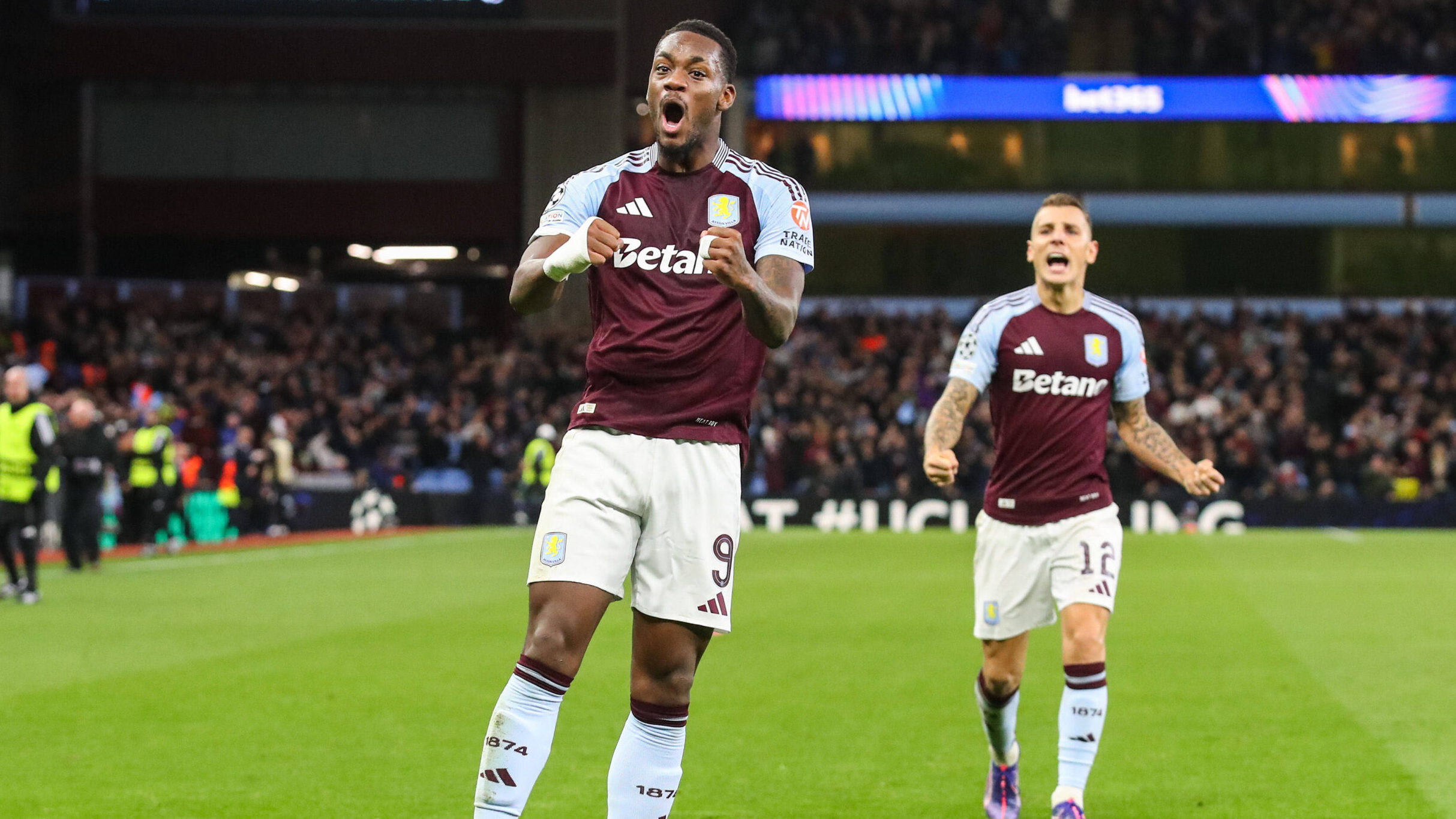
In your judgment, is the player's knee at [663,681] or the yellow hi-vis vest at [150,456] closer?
the player's knee at [663,681]

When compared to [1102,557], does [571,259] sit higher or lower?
higher

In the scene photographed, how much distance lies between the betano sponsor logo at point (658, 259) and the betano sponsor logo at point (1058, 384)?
2589mm

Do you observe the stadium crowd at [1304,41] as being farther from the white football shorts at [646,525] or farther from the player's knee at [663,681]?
the player's knee at [663,681]

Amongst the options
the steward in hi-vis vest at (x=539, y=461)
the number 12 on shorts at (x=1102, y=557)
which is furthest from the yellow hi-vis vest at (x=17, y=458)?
the number 12 on shorts at (x=1102, y=557)

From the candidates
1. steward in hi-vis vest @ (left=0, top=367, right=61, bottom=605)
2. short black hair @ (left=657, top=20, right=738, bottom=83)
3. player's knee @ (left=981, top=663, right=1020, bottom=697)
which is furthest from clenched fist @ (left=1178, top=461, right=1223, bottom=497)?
steward in hi-vis vest @ (left=0, top=367, right=61, bottom=605)

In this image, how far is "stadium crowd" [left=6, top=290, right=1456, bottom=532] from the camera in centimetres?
3162

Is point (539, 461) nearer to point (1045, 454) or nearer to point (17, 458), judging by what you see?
point (17, 458)

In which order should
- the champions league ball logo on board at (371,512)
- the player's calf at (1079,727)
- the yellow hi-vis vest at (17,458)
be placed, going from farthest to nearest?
the champions league ball logo on board at (371,512), the yellow hi-vis vest at (17,458), the player's calf at (1079,727)

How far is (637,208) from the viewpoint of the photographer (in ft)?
16.4

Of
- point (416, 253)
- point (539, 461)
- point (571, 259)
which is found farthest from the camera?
point (416, 253)

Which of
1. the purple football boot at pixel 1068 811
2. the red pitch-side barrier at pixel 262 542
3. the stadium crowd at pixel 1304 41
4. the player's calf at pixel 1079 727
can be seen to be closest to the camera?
the purple football boot at pixel 1068 811

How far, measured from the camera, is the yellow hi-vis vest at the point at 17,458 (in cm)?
1599

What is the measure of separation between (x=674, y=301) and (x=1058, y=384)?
8.82 ft

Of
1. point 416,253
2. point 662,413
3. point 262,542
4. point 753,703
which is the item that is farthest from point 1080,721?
point 416,253
